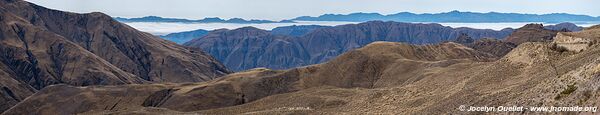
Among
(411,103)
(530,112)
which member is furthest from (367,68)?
(530,112)

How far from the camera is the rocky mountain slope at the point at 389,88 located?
4078 cm

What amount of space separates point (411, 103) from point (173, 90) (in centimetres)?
9771

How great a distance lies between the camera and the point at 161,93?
479ft

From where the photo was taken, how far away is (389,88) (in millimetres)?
74438

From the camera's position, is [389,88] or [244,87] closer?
[389,88]

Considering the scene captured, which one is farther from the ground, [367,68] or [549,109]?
[549,109]

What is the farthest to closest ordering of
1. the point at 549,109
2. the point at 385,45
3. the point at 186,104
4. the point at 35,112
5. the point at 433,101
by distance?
the point at 35,112
the point at 385,45
the point at 186,104
the point at 433,101
the point at 549,109

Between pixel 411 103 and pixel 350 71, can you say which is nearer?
pixel 411 103

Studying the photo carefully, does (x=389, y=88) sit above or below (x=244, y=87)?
above

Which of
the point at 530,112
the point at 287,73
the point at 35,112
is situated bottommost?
the point at 35,112

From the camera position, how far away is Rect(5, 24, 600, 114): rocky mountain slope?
134 feet

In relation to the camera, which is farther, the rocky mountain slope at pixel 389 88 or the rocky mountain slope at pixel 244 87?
the rocky mountain slope at pixel 244 87

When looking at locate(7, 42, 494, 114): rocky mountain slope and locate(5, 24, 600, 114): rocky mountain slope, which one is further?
locate(7, 42, 494, 114): rocky mountain slope

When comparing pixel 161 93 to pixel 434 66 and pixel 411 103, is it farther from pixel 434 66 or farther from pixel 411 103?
pixel 411 103
